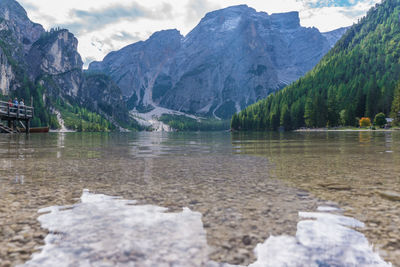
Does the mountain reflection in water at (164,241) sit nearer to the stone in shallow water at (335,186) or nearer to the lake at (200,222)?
the lake at (200,222)

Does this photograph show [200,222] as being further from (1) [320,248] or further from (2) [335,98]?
(2) [335,98]

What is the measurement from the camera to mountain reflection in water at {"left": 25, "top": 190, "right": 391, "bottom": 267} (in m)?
2.91

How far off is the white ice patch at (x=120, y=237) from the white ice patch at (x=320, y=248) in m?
0.74

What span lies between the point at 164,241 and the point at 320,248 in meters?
1.78

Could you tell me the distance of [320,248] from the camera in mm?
3219

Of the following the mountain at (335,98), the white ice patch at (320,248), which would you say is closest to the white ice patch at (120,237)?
the white ice patch at (320,248)

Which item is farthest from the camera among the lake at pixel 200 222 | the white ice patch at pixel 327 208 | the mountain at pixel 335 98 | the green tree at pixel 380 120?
the mountain at pixel 335 98

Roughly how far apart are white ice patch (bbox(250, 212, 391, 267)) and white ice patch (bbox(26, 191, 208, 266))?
0.74 m

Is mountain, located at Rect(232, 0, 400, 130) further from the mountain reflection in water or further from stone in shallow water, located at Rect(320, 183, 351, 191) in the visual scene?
the mountain reflection in water

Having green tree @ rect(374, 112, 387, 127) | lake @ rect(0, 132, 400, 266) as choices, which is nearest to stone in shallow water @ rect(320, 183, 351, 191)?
lake @ rect(0, 132, 400, 266)

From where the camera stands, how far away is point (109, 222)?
13.3ft

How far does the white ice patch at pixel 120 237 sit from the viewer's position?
2.92m

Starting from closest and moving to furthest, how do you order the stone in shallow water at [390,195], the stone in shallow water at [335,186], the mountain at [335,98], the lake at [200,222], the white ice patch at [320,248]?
the white ice patch at [320,248], the lake at [200,222], the stone in shallow water at [390,195], the stone in shallow water at [335,186], the mountain at [335,98]

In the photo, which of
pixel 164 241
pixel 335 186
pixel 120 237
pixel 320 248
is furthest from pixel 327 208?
pixel 120 237
